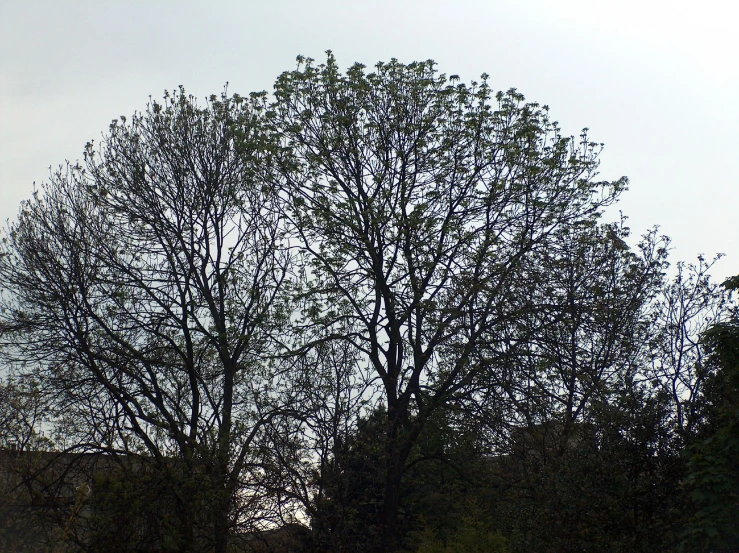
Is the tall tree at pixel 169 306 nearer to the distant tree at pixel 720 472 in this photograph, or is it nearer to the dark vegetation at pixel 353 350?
the dark vegetation at pixel 353 350

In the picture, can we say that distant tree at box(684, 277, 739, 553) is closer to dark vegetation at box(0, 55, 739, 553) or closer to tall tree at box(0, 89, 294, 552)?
dark vegetation at box(0, 55, 739, 553)

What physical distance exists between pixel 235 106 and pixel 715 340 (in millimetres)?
13113

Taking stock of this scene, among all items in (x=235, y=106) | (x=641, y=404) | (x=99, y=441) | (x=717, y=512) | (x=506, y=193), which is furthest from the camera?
(x=235, y=106)

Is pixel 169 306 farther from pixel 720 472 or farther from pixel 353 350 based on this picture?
pixel 720 472

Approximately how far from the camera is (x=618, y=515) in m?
12.4

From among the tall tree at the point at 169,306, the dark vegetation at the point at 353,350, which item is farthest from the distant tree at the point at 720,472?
the tall tree at the point at 169,306

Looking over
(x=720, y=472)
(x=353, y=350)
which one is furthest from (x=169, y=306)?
(x=720, y=472)

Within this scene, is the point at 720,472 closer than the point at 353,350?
Yes

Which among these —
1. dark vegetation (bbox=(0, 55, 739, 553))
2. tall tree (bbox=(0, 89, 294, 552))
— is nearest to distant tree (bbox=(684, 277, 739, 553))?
dark vegetation (bbox=(0, 55, 739, 553))

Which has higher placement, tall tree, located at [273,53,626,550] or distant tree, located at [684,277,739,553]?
tall tree, located at [273,53,626,550]

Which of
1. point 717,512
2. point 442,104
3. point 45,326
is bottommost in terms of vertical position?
point 717,512

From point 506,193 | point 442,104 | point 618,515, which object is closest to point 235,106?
point 442,104

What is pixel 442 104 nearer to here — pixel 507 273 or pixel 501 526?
pixel 507 273

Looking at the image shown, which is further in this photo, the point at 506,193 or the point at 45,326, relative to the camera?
the point at 506,193
